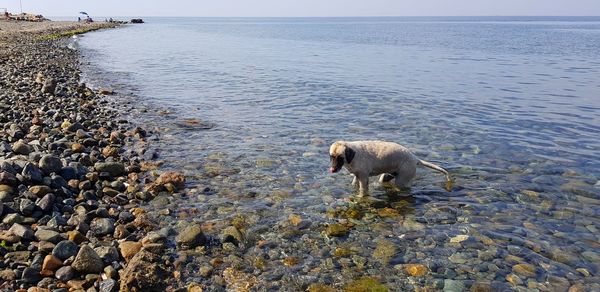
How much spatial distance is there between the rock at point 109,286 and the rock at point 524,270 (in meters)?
5.57

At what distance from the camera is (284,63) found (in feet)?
122

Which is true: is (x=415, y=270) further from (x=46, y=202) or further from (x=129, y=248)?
(x=46, y=202)

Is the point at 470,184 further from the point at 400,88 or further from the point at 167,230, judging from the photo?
the point at 400,88

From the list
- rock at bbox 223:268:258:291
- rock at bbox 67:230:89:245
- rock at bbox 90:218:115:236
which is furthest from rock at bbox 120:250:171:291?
rock at bbox 90:218:115:236

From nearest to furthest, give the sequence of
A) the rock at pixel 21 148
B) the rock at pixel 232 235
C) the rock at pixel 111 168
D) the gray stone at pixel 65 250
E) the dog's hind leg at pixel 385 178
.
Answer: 1. the gray stone at pixel 65 250
2. the rock at pixel 232 235
3. the rock at pixel 111 168
4. the rock at pixel 21 148
5. the dog's hind leg at pixel 385 178

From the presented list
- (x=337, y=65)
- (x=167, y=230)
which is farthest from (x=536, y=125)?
(x=337, y=65)

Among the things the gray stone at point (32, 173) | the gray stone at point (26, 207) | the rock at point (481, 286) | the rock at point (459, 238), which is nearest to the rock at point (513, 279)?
the rock at point (481, 286)

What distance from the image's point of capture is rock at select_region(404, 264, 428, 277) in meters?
6.64

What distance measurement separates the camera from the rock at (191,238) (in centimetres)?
704

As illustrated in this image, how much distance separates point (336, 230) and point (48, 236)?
4.44m

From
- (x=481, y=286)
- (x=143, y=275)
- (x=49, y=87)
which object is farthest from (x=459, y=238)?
(x=49, y=87)

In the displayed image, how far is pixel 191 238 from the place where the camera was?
7.08 m

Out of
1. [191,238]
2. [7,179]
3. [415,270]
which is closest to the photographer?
[415,270]

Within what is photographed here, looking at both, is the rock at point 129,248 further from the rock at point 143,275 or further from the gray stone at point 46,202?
the gray stone at point 46,202
